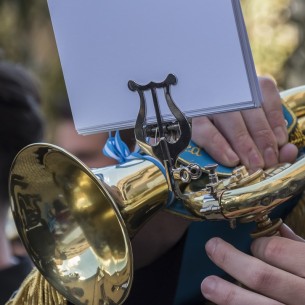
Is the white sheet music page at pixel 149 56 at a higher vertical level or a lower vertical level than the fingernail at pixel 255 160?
higher

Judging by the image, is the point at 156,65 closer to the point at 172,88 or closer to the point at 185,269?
the point at 172,88

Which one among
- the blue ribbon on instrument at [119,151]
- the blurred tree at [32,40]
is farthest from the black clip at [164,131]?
the blurred tree at [32,40]

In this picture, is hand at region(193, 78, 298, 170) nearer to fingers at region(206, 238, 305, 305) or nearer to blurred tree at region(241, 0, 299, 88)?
fingers at region(206, 238, 305, 305)

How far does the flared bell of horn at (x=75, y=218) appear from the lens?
0.95 meters

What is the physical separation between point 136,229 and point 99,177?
0.08 meters

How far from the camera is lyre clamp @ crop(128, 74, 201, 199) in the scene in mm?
825

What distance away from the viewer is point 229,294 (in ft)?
2.89

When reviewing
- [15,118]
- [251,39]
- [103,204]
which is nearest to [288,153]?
[103,204]

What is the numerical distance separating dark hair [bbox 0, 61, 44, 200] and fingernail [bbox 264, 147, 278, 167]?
1.10m

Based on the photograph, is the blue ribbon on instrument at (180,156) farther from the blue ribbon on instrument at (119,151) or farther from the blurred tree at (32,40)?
the blurred tree at (32,40)

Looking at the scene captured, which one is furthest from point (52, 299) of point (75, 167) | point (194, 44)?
point (194, 44)

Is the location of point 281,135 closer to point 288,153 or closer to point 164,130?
point 288,153

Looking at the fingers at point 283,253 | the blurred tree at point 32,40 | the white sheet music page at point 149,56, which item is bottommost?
the fingers at point 283,253

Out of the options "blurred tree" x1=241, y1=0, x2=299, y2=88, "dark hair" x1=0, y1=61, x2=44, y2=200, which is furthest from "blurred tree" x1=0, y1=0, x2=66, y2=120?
"dark hair" x1=0, y1=61, x2=44, y2=200
